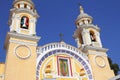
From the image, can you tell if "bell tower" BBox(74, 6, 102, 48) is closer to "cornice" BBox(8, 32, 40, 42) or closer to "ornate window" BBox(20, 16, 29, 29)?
"cornice" BBox(8, 32, 40, 42)

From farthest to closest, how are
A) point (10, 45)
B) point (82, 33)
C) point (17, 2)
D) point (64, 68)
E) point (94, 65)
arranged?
1. point (82, 33)
2. point (17, 2)
3. point (94, 65)
4. point (64, 68)
5. point (10, 45)

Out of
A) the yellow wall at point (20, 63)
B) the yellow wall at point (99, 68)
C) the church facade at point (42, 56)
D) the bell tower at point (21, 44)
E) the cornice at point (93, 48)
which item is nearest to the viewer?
the yellow wall at point (20, 63)

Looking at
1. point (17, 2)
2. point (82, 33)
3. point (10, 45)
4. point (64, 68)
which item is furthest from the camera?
point (82, 33)

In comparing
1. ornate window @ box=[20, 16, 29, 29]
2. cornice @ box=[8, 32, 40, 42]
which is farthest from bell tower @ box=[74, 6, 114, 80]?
ornate window @ box=[20, 16, 29, 29]

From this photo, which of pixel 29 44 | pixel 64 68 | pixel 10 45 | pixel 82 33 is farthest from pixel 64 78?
pixel 82 33

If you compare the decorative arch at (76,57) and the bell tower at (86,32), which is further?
the bell tower at (86,32)

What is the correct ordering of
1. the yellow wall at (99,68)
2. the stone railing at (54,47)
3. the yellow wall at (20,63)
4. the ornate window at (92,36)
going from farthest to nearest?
the ornate window at (92,36)
the yellow wall at (99,68)
the stone railing at (54,47)
the yellow wall at (20,63)

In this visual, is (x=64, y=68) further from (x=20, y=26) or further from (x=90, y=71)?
(x=20, y=26)

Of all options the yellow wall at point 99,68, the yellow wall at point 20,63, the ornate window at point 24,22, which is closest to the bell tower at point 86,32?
the yellow wall at point 99,68

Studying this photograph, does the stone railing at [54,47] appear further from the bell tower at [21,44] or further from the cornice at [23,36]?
the cornice at [23,36]

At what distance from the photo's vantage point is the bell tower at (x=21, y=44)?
1242cm

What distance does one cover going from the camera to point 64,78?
14008mm

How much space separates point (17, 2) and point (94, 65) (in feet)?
29.9

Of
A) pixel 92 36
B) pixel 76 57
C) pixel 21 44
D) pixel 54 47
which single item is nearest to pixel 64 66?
pixel 76 57
